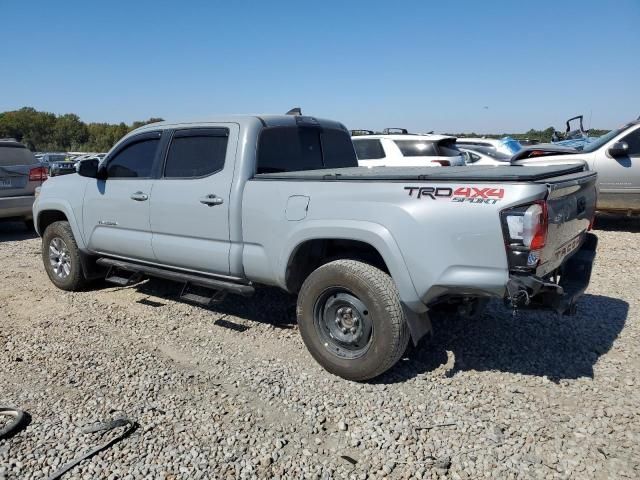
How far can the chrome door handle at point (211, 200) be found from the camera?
4141 millimetres

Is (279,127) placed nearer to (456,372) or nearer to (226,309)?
(226,309)

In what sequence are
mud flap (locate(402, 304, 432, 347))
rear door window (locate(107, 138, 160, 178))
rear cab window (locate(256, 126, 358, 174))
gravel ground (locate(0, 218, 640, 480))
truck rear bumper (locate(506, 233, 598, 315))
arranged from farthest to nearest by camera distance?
1. rear door window (locate(107, 138, 160, 178))
2. rear cab window (locate(256, 126, 358, 174))
3. mud flap (locate(402, 304, 432, 347))
4. truck rear bumper (locate(506, 233, 598, 315))
5. gravel ground (locate(0, 218, 640, 480))

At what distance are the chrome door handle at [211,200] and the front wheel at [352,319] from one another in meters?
1.04

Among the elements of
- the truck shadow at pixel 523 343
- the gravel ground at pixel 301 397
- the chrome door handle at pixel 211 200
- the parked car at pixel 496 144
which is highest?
the chrome door handle at pixel 211 200

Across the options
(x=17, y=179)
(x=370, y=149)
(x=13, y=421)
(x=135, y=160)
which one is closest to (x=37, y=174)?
(x=17, y=179)

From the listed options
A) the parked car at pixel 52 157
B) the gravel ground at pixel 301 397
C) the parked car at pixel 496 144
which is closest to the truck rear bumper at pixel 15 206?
the gravel ground at pixel 301 397

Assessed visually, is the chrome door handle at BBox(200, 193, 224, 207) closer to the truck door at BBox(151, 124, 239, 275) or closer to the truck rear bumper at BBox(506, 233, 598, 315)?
the truck door at BBox(151, 124, 239, 275)

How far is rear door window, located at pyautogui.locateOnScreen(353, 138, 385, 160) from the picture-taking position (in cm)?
1070

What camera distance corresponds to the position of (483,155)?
499 inches

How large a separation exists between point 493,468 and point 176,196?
3261 millimetres

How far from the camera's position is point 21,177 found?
917 centimetres

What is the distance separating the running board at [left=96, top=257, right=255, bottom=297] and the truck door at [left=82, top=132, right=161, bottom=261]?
100mm

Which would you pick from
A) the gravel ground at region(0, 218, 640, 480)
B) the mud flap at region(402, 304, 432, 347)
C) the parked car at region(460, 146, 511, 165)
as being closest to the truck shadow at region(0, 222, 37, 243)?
the gravel ground at region(0, 218, 640, 480)

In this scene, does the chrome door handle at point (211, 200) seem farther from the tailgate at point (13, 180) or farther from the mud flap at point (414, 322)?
the tailgate at point (13, 180)
